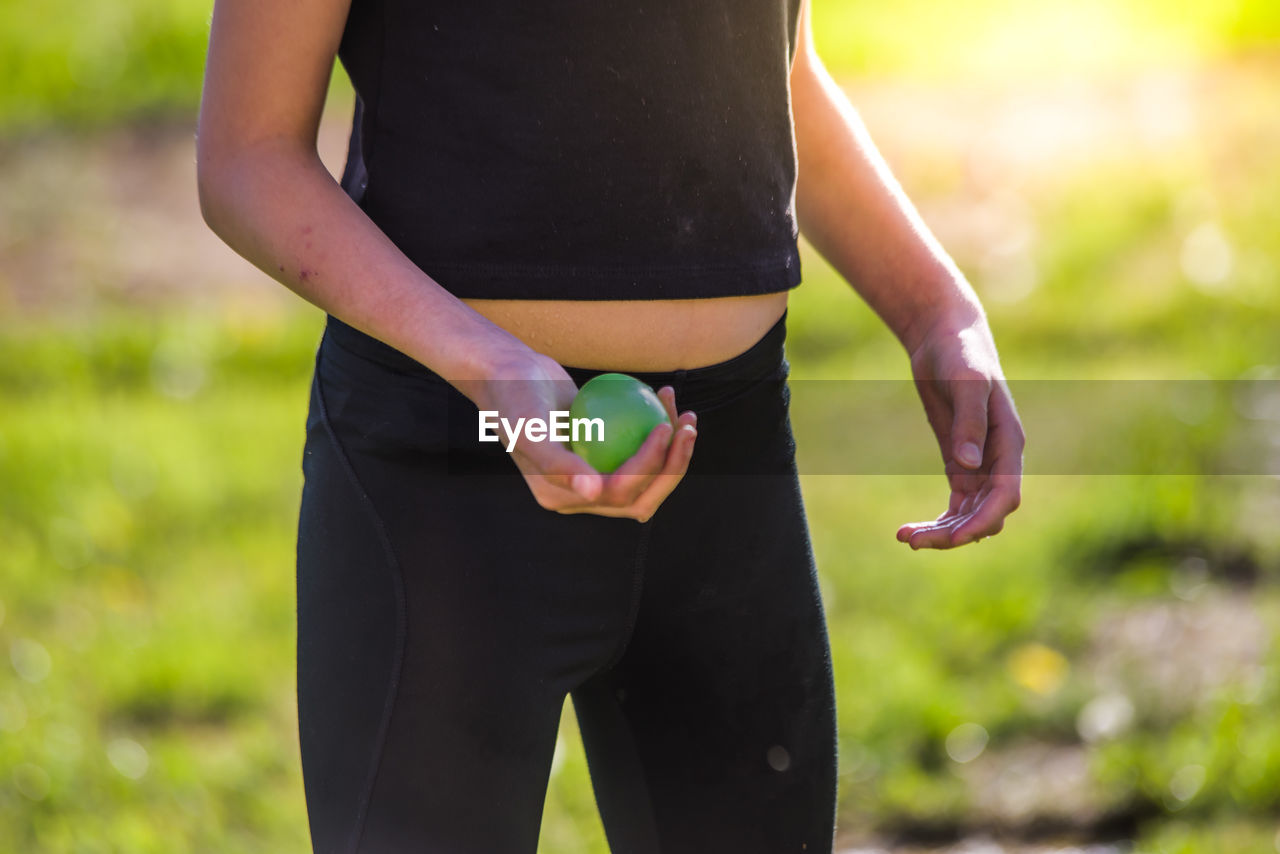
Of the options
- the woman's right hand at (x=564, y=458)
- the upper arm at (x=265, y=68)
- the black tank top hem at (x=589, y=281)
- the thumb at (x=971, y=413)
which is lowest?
the thumb at (x=971, y=413)

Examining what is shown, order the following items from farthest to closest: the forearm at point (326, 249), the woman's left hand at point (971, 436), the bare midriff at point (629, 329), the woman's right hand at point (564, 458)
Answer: the woman's left hand at point (971, 436), the bare midriff at point (629, 329), the forearm at point (326, 249), the woman's right hand at point (564, 458)

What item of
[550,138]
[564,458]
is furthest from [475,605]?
[550,138]

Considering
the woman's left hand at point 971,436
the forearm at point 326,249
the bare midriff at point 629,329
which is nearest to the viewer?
the forearm at point 326,249

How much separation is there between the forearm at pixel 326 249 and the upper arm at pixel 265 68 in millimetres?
18

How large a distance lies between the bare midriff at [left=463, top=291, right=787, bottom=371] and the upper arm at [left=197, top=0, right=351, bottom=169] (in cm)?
24

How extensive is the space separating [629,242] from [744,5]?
272mm

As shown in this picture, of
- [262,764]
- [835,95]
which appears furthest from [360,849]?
[262,764]

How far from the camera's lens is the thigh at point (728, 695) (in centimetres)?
138

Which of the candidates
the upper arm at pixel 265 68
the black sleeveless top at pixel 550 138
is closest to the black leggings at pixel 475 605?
the black sleeveless top at pixel 550 138

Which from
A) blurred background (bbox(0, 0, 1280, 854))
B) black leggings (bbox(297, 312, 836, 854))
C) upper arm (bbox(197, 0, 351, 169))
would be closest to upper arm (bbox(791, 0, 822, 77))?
black leggings (bbox(297, 312, 836, 854))

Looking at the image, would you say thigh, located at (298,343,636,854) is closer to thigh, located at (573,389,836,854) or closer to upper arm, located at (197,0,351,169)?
thigh, located at (573,389,836,854)

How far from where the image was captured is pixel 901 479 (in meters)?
4.45

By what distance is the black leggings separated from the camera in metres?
1.26

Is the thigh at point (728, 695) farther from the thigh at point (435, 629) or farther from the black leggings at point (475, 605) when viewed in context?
the thigh at point (435, 629)
